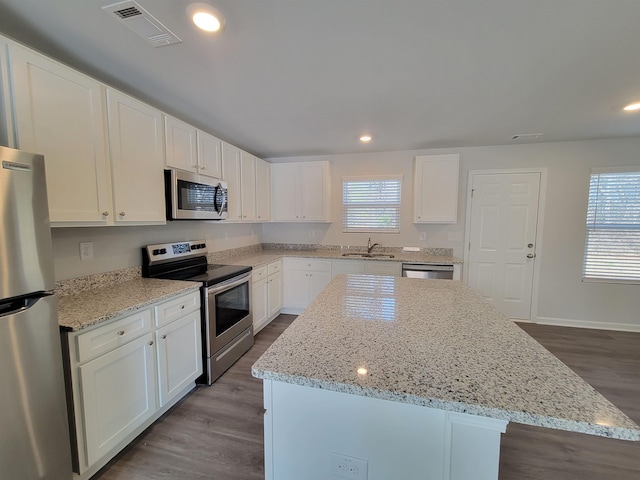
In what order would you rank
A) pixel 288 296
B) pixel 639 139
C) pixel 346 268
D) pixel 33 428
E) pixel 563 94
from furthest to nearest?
pixel 288 296, pixel 346 268, pixel 639 139, pixel 563 94, pixel 33 428

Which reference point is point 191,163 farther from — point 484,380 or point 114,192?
point 484,380

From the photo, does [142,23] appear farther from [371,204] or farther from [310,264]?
[371,204]

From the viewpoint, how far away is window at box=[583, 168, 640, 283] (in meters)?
3.36

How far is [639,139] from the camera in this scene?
3.27 metres

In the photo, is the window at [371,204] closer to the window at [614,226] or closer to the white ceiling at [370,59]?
the white ceiling at [370,59]

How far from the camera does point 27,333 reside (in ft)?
3.72

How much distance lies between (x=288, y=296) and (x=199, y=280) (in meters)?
1.89

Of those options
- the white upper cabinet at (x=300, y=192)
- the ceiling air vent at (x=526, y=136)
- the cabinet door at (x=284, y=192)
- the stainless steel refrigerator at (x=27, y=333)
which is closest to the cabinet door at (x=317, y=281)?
the white upper cabinet at (x=300, y=192)

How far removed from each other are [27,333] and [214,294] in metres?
1.22

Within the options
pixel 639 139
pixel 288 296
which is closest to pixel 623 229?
pixel 639 139

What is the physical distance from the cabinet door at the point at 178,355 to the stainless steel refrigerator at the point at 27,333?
23.9 inches

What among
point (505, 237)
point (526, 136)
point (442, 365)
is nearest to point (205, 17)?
point (442, 365)

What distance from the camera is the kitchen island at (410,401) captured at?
72cm

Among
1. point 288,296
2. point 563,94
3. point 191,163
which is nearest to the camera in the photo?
point 563,94
